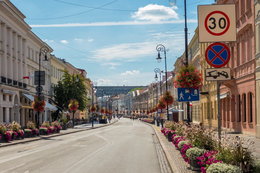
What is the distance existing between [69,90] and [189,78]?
6004 centimetres

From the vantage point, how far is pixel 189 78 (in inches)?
951

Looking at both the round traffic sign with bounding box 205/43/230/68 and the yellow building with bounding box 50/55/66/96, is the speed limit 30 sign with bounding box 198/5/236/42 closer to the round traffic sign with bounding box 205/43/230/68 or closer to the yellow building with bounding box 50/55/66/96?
the round traffic sign with bounding box 205/43/230/68

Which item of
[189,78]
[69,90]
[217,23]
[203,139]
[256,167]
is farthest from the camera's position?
[69,90]

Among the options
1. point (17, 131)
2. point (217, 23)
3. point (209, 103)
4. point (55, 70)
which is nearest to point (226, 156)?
point (217, 23)

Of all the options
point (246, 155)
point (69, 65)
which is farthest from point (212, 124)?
point (69, 65)

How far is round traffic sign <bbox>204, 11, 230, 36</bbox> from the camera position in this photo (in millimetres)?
9203

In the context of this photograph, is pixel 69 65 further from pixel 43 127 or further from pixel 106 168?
pixel 106 168

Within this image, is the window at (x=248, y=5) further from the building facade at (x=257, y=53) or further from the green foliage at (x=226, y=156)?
the green foliage at (x=226, y=156)

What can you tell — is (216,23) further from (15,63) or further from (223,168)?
(15,63)

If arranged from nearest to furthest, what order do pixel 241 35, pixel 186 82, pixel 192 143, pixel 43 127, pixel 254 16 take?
pixel 192 143, pixel 186 82, pixel 254 16, pixel 241 35, pixel 43 127

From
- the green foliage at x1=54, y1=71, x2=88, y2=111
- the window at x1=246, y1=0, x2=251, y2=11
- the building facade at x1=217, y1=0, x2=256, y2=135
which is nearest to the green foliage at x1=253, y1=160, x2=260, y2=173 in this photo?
the building facade at x1=217, y1=0, x2=256, y2=135

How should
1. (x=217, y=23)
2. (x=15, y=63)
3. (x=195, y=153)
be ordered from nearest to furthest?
(x=217, y=23), (x=195, y=153), (x=15, y=63)

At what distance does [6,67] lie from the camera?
165 ft

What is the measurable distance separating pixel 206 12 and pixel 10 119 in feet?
153
